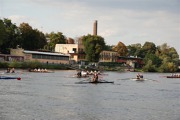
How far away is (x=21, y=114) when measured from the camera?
2966 centimetres

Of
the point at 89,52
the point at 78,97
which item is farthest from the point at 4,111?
the point at 89,52

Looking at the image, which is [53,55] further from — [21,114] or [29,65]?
[21,114]

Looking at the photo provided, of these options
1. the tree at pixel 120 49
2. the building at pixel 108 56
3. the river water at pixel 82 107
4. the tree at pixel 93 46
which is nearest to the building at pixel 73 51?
the tree at pixel 93 46

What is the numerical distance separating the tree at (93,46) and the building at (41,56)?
8.61 meters

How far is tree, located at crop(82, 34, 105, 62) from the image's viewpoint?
13875cm

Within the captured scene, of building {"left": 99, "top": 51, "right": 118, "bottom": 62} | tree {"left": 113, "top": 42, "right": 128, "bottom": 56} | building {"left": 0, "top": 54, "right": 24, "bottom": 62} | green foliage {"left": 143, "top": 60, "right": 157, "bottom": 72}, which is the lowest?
green foliage {"left": 143, "top": 60, "right": 157, "bottom": 72}

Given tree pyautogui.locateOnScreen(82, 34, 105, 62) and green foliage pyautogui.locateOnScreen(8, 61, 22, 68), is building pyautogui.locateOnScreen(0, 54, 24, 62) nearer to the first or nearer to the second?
green foliage pyautogui.locateOnScreen(8, 61, 22, 68)

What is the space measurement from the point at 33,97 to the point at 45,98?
1.32 metres

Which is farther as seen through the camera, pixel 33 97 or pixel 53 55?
pixel 53 55

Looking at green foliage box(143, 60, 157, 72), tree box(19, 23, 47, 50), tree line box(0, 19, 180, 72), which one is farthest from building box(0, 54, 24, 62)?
green foliage box(143, 60, 157, 72)

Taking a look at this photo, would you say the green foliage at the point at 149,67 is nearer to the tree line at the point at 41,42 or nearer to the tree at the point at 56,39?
the tree line at the point at 41,42

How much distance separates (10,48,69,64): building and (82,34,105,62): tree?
28.2 ft

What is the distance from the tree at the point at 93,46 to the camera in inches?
5463

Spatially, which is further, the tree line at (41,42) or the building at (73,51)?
the building at (73,51)
